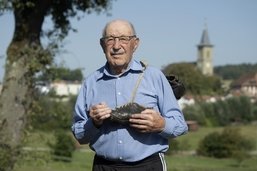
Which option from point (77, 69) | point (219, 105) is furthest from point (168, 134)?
point (219, 105)

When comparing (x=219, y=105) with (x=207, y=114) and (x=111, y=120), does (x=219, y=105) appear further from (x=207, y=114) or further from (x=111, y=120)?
(x=111, y=120)

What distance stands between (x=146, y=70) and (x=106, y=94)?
267 mm

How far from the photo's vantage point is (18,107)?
948cm

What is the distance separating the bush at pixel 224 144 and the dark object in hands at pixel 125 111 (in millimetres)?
25927

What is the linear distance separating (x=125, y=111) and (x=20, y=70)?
7.04 metres

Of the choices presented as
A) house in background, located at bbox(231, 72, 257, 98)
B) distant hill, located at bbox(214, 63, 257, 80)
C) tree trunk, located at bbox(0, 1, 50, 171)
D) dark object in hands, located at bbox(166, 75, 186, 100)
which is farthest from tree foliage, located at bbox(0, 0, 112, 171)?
distant hill, located at bbox(214, 63, 257, 80)

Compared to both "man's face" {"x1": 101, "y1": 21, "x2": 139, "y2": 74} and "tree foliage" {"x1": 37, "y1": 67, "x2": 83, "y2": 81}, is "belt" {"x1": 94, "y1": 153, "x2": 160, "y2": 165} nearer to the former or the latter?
"man's face" {"x1": 101, "y1": 21, "x2": 139, "y2": 74}

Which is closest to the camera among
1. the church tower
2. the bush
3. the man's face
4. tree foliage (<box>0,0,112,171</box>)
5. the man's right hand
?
the man's right hand

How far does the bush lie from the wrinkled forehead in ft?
84.9

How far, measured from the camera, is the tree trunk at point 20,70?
367 inches

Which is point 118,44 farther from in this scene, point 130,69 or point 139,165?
point 139,165

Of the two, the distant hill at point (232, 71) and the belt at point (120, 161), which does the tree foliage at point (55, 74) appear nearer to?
the belt at point (120, 161)

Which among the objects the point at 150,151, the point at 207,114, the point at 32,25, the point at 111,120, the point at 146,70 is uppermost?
the point at 32,25

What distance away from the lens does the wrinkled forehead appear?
2859 mm
